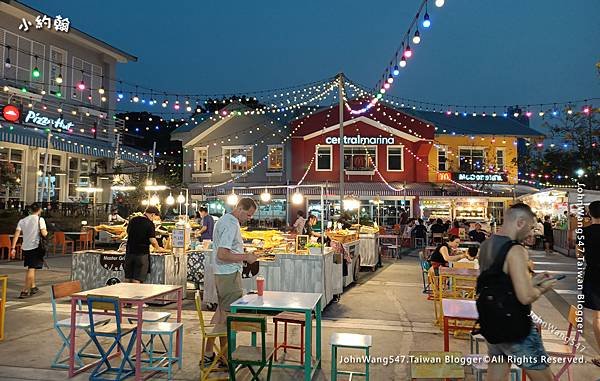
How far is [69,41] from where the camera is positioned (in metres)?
20.6

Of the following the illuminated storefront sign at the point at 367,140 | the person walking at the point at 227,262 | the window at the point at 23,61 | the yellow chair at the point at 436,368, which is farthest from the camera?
the illuminated storefront sign at the point at 367,140

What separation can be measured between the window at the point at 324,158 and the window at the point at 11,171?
13.9 meters

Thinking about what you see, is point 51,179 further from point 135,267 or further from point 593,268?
point 593,268

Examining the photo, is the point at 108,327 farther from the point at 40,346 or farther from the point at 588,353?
the point at 588,353

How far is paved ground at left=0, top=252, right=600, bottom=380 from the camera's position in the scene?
514cm

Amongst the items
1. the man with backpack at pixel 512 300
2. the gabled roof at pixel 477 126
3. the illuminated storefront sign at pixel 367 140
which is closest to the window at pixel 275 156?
the illuminated storefront sign at pixel 367 140

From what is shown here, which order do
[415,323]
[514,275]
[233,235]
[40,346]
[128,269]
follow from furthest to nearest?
[128,269] < [415,323] < [40,346] < [233,235] < [514,275]

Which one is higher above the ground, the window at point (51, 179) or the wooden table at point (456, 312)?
the window at point (51, 179)

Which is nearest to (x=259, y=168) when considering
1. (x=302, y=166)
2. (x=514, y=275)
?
(x=302, y=166)

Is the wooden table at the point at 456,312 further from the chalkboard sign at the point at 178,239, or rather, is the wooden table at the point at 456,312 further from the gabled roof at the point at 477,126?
the gabled roof at the point at 477,126

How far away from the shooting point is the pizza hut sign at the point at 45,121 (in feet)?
57.8

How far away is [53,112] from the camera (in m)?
19.4

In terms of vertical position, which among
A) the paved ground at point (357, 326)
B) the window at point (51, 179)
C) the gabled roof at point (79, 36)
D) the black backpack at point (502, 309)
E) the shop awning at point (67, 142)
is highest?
the gabled roof at point (79, 36)

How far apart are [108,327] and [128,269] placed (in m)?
2.99
